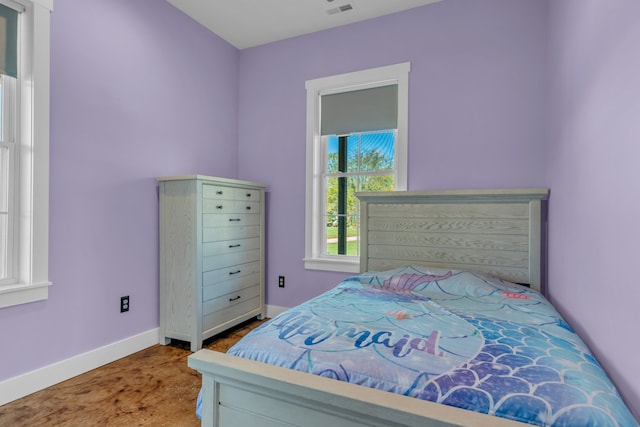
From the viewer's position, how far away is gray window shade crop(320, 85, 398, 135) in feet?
9.71

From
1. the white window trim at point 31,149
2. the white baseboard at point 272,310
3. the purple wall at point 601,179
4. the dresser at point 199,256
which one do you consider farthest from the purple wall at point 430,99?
the white window trim at point 31,149

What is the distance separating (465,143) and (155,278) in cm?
264

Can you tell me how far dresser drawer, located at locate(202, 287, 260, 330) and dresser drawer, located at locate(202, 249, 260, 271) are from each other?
266 mm

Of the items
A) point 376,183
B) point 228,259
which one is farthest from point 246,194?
point 376,183

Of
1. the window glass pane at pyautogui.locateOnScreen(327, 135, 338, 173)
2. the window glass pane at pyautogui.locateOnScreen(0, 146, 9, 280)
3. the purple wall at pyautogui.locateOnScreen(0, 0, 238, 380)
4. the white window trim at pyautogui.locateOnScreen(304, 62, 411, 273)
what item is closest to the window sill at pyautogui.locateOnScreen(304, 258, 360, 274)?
the white window trim at pyautogui.locateOnScreen(304, 62, 411, 273)

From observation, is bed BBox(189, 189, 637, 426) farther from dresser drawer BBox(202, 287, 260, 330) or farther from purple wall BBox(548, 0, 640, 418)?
dresser drawer BBox(202, 287, 260, 330)

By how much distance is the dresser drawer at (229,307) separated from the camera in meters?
2.68

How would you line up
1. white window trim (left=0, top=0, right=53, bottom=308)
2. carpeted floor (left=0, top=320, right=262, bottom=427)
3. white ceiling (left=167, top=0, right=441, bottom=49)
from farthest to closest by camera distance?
white ceiling (left=167, top=0, right=441, bottom=49) → white window trim (left=0, top=0, right=53, bottom=308) → carpeted floor (left=0, top=320, right=262, bottom=427)

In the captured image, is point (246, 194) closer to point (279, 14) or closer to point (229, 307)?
point (229, 307)

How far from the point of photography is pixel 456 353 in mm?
1160

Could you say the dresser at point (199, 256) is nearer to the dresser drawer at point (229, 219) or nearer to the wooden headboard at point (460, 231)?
the dresser drawer at point (229, 219)

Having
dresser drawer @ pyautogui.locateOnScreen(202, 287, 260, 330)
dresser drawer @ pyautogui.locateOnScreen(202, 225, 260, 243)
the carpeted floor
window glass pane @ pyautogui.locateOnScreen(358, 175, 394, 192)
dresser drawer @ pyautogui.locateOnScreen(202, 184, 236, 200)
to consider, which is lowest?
the carpeted floor

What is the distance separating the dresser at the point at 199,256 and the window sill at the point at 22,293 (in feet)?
2.65

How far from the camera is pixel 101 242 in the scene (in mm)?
2338
